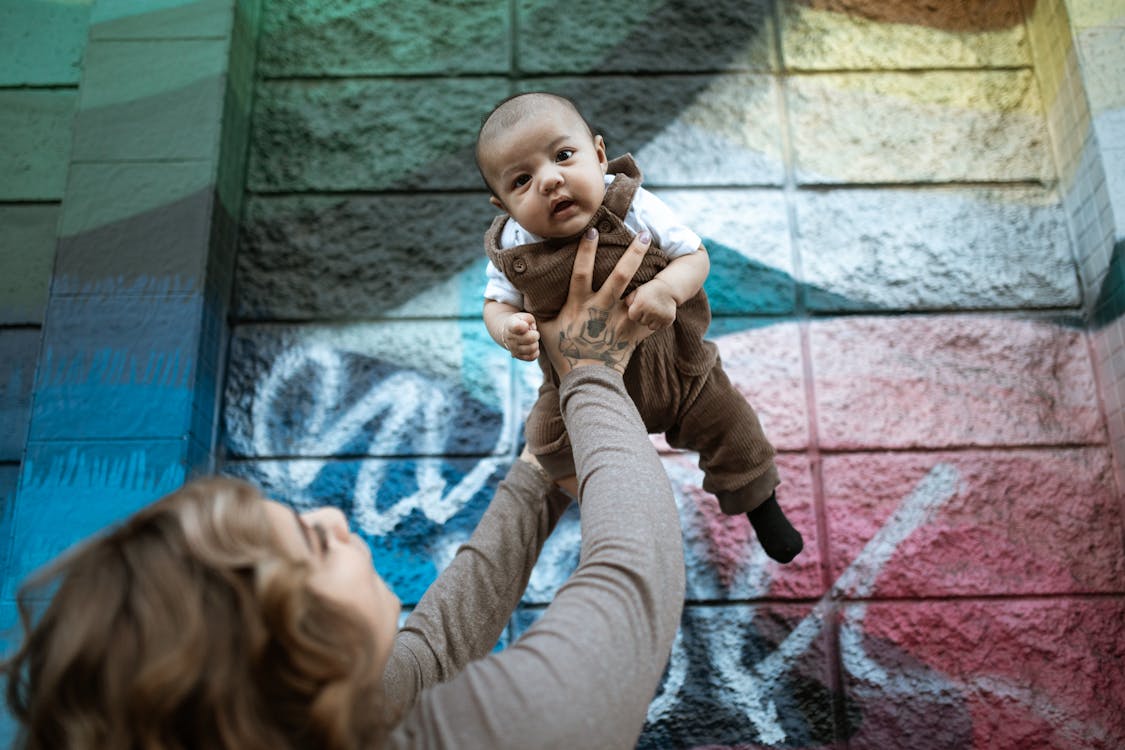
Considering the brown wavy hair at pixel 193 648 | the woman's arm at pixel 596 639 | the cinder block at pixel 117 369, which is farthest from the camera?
the cinder block at pixel 117 369

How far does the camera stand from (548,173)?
1477mm

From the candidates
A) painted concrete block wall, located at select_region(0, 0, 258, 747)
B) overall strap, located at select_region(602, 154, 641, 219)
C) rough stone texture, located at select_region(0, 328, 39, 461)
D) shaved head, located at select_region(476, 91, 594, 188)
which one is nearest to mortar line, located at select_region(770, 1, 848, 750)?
overall strap, located at select_region(602, 154, 641, 219)

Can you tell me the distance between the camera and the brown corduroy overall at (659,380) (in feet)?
5.01

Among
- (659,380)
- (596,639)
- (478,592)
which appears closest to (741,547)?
(659,380)

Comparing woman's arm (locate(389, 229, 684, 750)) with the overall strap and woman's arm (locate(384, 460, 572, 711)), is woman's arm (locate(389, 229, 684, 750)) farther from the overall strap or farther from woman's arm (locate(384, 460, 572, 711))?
the overall strap

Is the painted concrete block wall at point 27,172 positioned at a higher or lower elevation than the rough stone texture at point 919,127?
lower

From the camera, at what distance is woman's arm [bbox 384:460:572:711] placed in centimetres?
135

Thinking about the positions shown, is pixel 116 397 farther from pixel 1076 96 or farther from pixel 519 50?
pixel 1076 96

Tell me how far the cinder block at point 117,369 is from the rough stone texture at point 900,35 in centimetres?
209

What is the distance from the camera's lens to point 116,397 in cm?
221

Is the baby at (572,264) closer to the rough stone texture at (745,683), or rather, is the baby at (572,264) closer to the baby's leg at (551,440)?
the baby's leg at (551,440)

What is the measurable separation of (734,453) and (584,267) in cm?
53

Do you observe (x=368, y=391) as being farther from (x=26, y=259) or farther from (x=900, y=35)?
(x=900, y=35)

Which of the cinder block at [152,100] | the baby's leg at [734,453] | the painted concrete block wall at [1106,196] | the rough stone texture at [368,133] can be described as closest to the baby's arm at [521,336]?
the baby's leg at [734,453]
